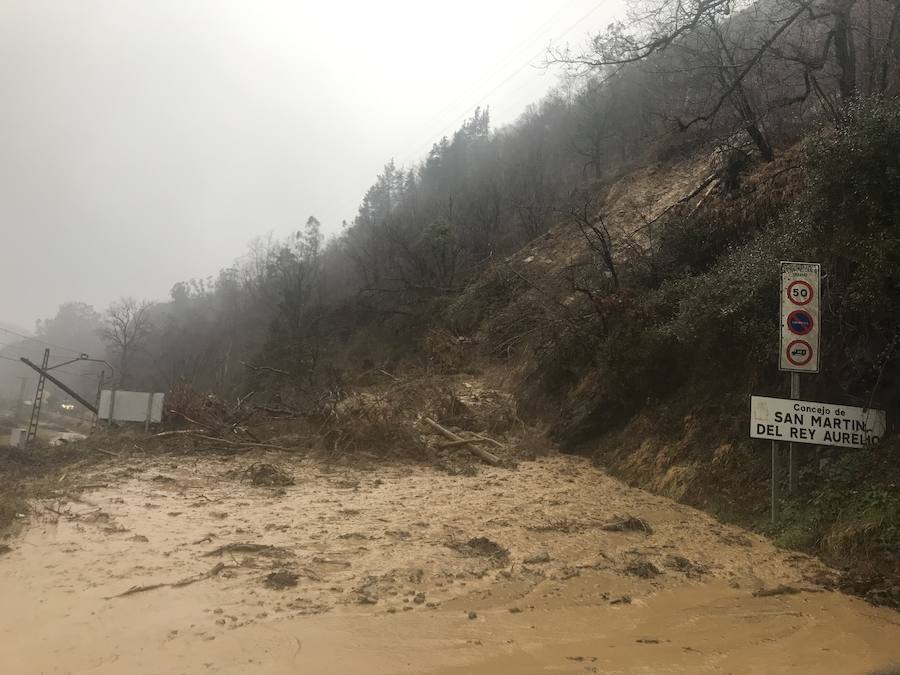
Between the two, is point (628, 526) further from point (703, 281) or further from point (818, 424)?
point (703, 281)

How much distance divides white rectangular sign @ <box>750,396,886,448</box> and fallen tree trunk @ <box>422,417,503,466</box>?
6.50 m

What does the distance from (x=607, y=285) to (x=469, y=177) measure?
147 ft

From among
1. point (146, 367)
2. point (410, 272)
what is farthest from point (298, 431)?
point (146, 367)

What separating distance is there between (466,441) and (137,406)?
10.2 meters

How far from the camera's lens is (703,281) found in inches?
417

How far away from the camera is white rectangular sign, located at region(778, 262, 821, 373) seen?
255 inches

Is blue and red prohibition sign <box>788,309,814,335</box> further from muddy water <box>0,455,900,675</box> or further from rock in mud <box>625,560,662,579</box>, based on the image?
rock in mud <box>625,560,662,579</box>

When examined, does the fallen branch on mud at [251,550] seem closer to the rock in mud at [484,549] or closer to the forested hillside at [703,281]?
the rock in mud at [484,549]

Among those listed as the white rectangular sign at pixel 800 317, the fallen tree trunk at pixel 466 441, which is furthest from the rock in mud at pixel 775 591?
the fallen tree trunk at pixel 466 441

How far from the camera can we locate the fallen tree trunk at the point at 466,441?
12383 millimetres

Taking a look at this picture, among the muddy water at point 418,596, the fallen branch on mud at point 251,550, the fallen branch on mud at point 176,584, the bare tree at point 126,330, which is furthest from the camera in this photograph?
the bare tree at point 126,330

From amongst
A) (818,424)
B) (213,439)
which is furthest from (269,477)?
(818,424)

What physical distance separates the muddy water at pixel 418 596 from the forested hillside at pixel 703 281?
4.44 feet

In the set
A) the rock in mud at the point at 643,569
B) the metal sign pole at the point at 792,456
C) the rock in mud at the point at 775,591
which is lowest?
the rock in mud at the point at 643,569
